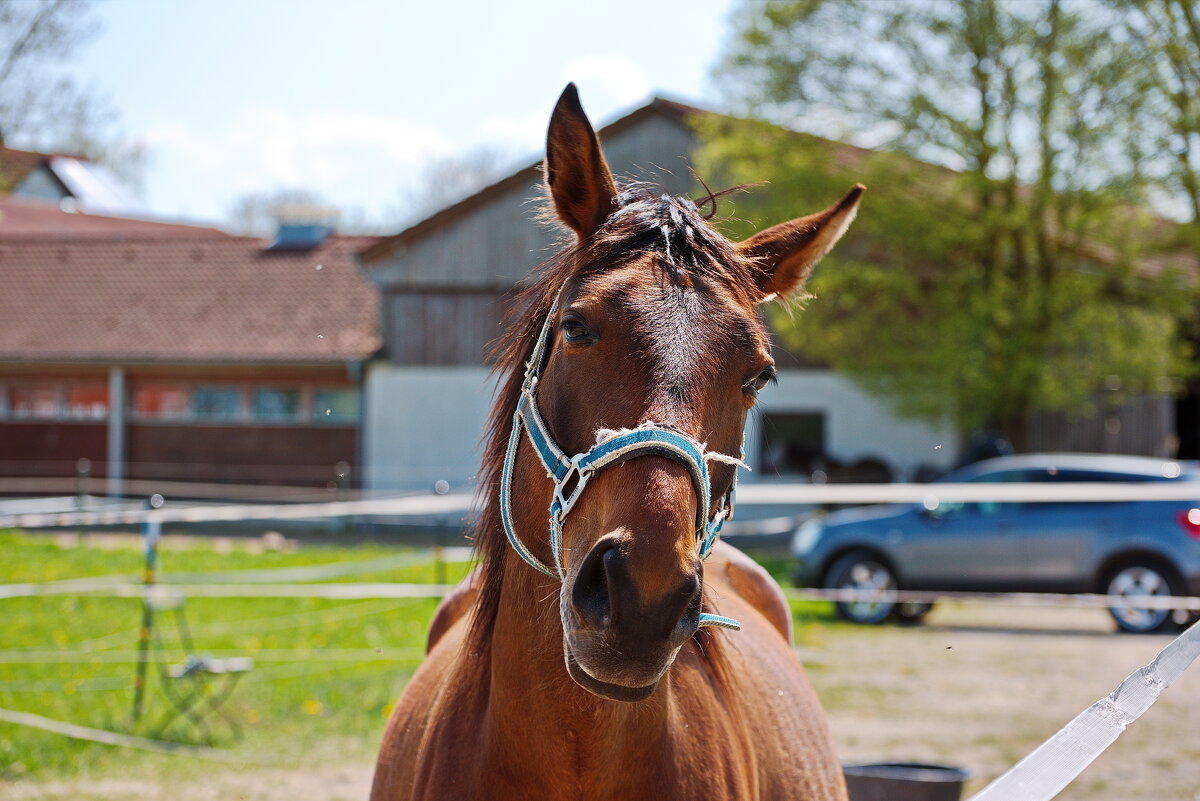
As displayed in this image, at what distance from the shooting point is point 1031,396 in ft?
54.9

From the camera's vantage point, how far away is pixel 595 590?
154 cm

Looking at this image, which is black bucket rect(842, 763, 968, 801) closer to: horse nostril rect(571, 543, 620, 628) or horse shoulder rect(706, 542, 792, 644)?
horse shoulder rect(706, 542, 792, 644)

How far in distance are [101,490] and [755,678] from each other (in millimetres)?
20994

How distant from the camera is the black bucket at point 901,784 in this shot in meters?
3.41

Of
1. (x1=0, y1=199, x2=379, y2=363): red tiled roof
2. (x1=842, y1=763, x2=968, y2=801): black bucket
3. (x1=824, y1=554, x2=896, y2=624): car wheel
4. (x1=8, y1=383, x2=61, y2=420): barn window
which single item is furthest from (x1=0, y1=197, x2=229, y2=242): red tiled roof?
(x1=842, y1=763, x2=968, y2=801): black bucket

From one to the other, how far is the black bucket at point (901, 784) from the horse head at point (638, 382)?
6.60ft

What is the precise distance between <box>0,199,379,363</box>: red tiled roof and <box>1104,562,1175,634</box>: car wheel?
15.2 metres

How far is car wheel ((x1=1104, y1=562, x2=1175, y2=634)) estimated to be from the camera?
34.4 feet

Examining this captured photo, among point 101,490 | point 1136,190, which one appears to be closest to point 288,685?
point 1136,190

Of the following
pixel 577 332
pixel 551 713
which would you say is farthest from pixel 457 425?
pixel 577 332

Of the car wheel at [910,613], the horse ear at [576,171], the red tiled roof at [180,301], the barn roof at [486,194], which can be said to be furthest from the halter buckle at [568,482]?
the red tiled roof at [180,301]

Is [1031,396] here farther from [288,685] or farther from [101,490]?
[101,490]

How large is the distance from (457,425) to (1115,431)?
12524 millimetres

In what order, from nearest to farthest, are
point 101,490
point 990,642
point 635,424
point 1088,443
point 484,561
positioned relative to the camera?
point 635,424 < point 484,561 < point 990,642 < point 1088,443 < point 101,490
